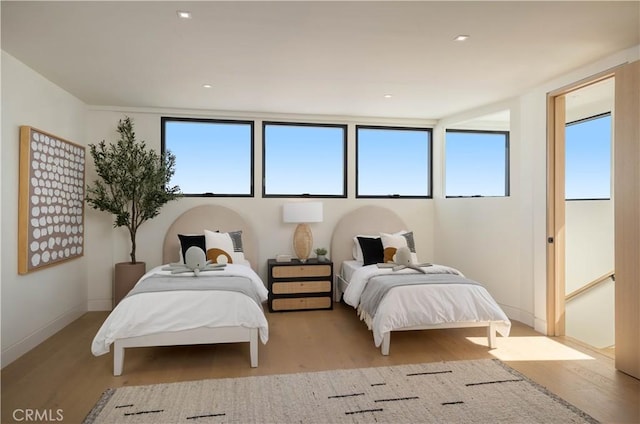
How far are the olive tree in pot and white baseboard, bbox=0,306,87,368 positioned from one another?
459 millimetres

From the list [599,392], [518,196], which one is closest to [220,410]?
[599,392]

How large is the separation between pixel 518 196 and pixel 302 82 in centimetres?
268

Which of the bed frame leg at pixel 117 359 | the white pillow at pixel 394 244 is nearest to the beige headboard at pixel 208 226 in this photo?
the white pillow at pixel 394 244

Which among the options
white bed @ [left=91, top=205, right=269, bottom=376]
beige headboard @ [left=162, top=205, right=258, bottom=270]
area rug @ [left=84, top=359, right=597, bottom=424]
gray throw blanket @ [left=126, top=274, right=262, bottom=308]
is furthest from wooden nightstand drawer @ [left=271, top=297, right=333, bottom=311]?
A: area rug @ [left=84, top=359, right=597, bottom=424]

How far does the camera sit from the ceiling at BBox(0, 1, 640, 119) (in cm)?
252

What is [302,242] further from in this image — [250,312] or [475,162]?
[475,162]

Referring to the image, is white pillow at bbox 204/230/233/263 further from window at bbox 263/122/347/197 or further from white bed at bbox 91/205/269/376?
white bed at bbox 91/205/269/376

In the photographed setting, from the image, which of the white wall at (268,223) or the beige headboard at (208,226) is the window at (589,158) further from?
the beige headboard at (208,226)

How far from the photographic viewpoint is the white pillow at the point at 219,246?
176 inches

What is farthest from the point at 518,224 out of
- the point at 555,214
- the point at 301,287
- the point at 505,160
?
the point at 301,287

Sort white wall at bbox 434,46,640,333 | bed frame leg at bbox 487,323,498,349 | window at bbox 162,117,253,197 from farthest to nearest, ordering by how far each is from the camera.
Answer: window at bbox 162,117,253,197
white wall at bbox 434,46,640,333
bed frame leg at bbox 487,323,498,349

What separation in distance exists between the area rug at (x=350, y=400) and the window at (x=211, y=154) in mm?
2956

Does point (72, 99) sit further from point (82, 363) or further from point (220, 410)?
point (220, 410)

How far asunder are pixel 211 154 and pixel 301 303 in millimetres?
2294
